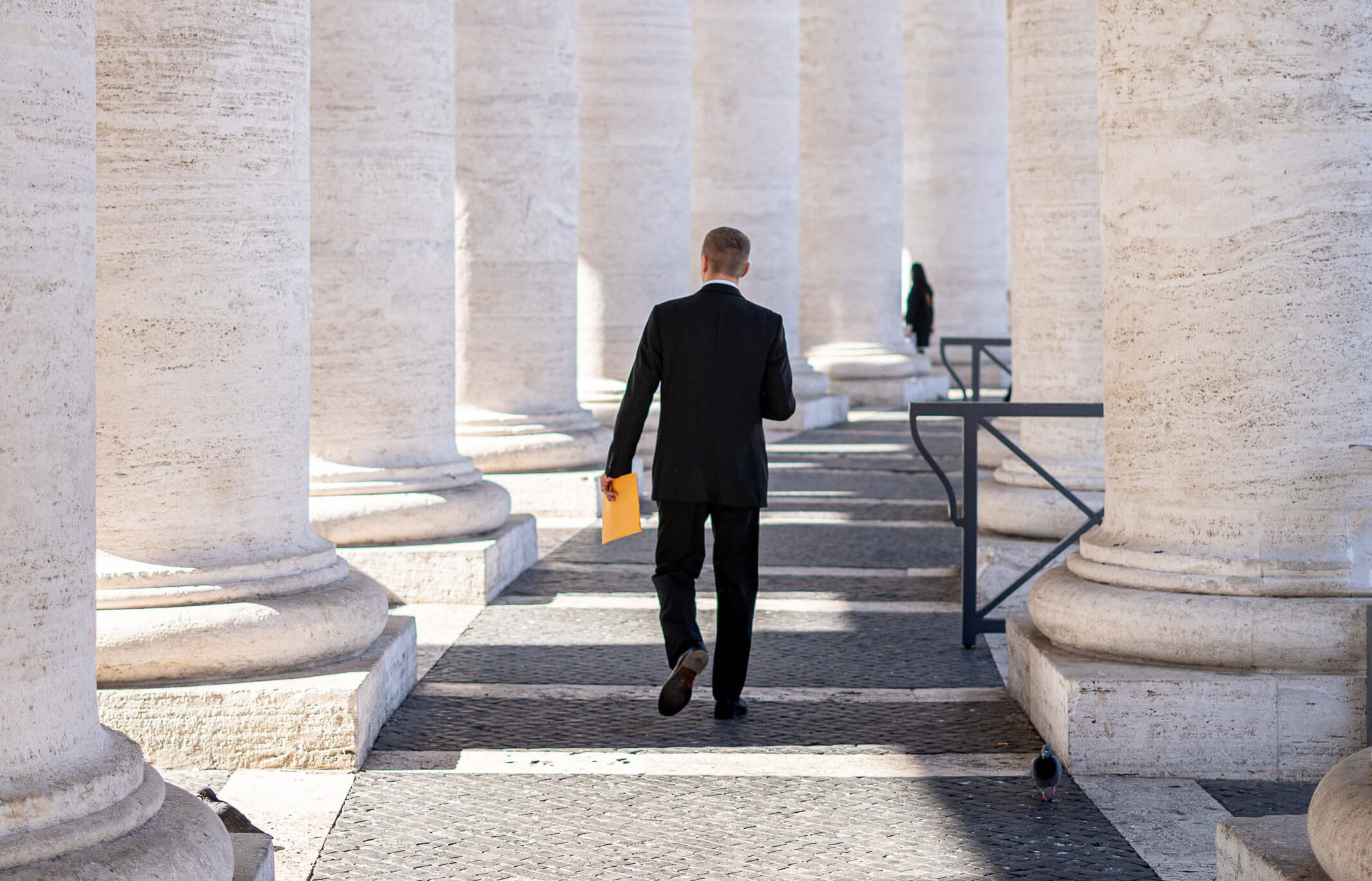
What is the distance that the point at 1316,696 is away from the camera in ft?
25.4

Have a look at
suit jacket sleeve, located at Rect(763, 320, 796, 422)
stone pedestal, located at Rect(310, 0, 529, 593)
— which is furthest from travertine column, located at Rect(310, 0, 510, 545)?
suit jacket sleeve, located at Rect(763, 320, 796, 422)

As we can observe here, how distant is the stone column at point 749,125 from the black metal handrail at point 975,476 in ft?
51.0

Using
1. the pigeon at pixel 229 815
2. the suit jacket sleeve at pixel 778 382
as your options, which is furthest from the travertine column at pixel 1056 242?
the pigeon at pixel 229 815

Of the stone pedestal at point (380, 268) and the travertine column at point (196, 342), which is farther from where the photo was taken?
the stone pedestal at point (380, 268)

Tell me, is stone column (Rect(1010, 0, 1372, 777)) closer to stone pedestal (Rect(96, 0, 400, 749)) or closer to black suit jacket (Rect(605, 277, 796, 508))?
black suit jacket (Rect(605, 277, 796, 508))

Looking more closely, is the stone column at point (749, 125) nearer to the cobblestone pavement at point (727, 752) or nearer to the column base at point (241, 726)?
the cobblestone pavement at point (727, 752)

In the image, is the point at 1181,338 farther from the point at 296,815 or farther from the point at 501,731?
the point at 296,815

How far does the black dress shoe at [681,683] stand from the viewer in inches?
341

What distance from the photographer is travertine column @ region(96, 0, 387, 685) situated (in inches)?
316

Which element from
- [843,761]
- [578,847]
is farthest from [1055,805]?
[578,847]

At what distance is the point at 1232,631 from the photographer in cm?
788

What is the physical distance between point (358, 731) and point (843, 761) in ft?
7.40

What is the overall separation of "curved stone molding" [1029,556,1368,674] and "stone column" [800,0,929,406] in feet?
79.7

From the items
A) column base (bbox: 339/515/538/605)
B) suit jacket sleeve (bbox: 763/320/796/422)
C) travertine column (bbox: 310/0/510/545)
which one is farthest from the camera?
column base (bbox: 339/515/538/605)
